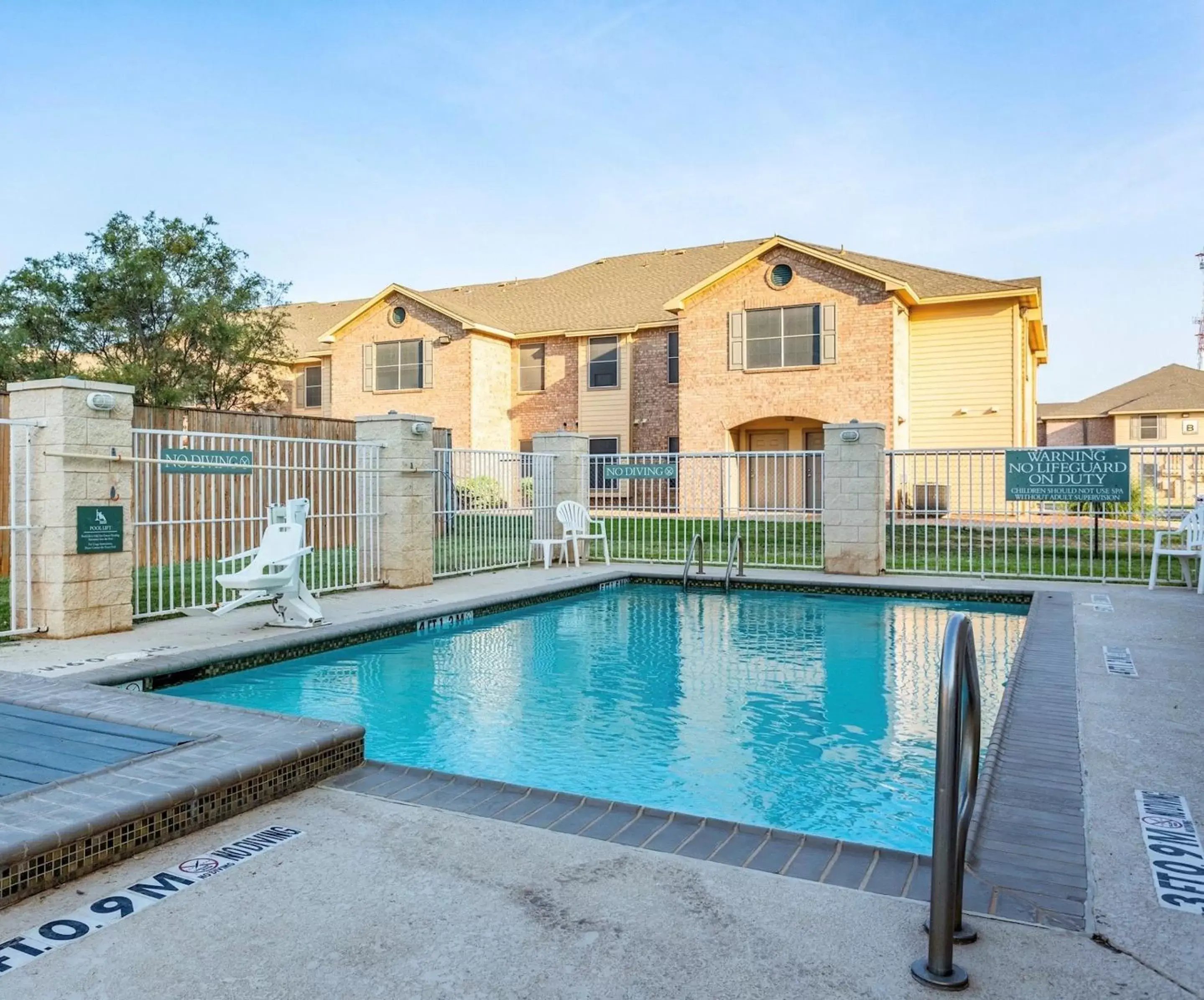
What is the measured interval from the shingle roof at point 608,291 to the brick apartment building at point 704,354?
74 mm

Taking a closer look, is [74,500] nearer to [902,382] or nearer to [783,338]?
[783,338]

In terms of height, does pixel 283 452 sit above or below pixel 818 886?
above

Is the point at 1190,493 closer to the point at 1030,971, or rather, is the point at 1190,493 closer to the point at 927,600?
the point at 927,600

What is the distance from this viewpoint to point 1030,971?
2.22 meters

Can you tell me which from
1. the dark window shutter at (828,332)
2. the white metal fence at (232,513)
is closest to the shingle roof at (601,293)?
the dark window shutter at (828,332)

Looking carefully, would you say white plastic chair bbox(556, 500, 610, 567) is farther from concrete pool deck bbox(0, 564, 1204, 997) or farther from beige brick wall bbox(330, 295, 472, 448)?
beige brick wall bbox(330, 295, 472, 448)

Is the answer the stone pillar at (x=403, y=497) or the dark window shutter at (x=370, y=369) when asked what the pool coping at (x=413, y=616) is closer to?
the stone pillar at (x=403, y=497)

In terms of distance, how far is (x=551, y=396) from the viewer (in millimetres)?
25938

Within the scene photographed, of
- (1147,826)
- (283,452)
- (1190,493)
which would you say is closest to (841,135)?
(283,452)

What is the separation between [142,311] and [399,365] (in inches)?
338

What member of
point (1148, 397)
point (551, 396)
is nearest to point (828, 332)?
point (551, 396)

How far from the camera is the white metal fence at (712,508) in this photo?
528 inches

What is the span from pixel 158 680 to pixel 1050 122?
1451cm

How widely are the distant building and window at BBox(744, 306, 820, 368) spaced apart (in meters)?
16.4
